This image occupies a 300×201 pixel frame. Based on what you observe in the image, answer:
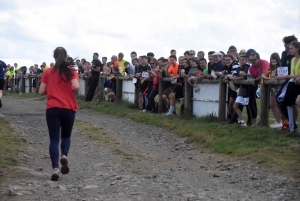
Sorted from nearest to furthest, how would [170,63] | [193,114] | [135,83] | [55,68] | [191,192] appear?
[191,192] < [55,68] < [193,114] < [170,63] < [135,83]

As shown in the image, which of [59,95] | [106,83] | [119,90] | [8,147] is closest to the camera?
[59,95]

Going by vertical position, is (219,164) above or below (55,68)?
below

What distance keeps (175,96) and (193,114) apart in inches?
33.5

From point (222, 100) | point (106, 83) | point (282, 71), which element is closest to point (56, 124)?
point (282, 71)

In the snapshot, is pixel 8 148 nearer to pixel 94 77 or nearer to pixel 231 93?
pixel 231 93

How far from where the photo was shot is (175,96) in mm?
17578

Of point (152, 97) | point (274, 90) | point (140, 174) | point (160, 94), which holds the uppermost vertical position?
point (274, 90)

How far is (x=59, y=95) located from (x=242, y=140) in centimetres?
454

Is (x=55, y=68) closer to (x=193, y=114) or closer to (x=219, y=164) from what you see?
(x=219, y=164)

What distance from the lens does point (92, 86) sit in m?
24.3

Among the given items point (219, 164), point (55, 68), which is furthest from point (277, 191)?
point (55, 68)

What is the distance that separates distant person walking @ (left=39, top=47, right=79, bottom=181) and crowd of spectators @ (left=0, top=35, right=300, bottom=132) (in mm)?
289

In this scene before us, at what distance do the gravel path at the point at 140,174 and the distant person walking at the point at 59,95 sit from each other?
0.53 metres

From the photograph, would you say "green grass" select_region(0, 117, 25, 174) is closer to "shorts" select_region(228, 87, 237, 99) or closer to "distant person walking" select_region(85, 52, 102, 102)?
"shorts" select_region(228, 87, 237, 99)
